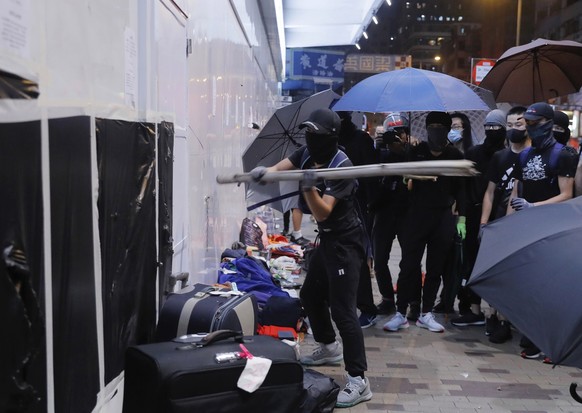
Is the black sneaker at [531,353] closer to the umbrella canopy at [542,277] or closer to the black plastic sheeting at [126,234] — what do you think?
the umbrella canopy at [542,277]

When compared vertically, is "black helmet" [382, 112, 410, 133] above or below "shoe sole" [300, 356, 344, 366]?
above

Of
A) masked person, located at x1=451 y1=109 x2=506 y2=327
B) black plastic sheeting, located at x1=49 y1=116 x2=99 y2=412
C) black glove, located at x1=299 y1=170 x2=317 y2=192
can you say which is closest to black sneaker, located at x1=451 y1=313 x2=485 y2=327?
masked person, located at x1=451 y1=109 x2=506 y2=327

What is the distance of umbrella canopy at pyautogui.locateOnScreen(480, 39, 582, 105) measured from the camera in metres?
7.12

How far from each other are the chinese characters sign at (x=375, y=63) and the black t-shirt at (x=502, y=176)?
74.7 feet

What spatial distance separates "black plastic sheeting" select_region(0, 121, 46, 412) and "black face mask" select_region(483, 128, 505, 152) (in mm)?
5001

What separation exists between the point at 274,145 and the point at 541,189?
7.89 feet

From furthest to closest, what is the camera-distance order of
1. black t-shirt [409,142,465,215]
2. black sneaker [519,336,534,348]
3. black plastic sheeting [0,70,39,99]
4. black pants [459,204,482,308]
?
black pants [459,204,482,308], black t-shirt [409,142,465,215], black sneaker [519,336,534,348], black plastic sheeting [0,70,39,99]

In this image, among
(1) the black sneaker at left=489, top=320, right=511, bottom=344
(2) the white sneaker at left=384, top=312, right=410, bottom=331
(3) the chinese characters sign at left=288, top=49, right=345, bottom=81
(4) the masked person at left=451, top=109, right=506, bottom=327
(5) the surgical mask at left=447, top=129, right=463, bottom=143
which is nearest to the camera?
(1) the black sneaker at left=489, top=320, right=511, bottom=344

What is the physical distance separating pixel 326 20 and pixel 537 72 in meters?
14.4

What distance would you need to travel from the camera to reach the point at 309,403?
3727 mm

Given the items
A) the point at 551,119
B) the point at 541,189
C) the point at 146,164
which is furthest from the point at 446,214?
the point at 146,164

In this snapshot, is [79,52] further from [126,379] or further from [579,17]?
[579,17]

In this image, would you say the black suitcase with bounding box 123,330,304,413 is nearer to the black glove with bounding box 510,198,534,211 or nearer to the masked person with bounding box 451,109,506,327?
the black glove with bounding box 510,198,534,211

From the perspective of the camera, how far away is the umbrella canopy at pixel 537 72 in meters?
7.12
